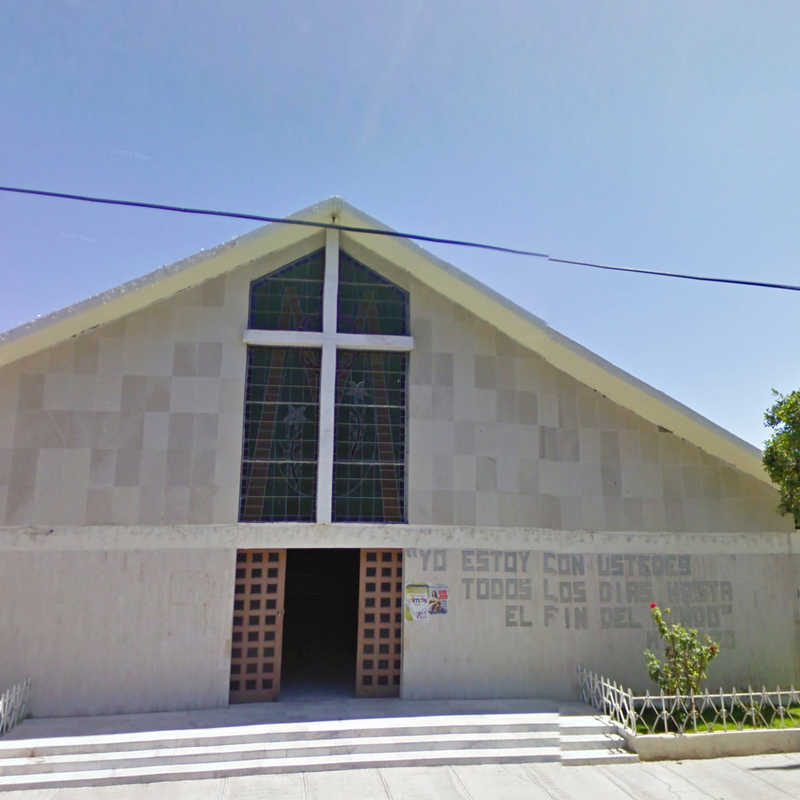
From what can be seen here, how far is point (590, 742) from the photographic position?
11.2 m

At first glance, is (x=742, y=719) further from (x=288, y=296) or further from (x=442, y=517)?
(x=288, y=296)

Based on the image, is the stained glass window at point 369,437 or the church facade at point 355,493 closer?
the church facade at point 355,493

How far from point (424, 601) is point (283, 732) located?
3.76m

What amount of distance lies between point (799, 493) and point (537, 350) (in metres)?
6.34

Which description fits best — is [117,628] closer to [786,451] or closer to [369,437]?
[369,437]

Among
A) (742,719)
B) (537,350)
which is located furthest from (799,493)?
(537,350)

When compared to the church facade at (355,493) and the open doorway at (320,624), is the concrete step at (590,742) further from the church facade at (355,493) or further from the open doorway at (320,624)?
the open doorway at (320,624)

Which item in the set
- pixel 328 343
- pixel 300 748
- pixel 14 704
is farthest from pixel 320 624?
pixel 328 343

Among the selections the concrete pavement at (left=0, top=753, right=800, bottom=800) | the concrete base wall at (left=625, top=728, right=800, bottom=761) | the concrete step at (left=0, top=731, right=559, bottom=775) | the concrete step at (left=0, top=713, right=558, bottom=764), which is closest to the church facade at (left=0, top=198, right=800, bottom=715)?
the concrete step at (left=0, top=713, right=558, bottom=764)

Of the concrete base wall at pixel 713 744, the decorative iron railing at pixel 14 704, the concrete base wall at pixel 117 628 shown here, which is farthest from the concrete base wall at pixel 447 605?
the concrete base wall at pixel 713 744

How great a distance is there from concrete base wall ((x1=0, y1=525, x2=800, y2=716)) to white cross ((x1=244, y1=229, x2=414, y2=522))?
103cm

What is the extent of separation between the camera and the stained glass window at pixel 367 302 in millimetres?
14031

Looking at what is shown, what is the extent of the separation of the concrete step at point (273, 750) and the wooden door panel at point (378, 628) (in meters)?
1.97

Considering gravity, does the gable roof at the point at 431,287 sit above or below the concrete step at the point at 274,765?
above
